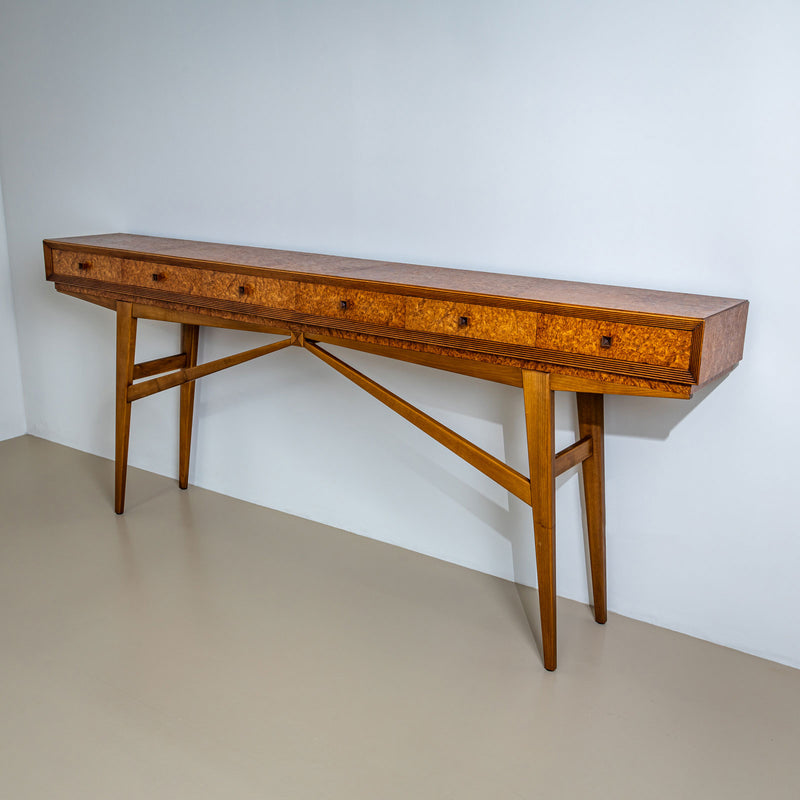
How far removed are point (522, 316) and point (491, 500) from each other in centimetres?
94

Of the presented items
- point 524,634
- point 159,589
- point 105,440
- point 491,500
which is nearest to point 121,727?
point 159,589

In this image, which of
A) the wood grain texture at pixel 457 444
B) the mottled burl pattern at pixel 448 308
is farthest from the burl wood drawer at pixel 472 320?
the wood grain texture at pixel 457 444

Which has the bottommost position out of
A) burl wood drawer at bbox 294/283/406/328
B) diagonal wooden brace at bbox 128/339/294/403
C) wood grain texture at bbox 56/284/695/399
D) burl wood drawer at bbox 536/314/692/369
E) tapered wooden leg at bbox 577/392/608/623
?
tapered wooden leg at bbox 577/392/608/623

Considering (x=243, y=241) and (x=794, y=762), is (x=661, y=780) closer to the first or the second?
(x=794, y=762)

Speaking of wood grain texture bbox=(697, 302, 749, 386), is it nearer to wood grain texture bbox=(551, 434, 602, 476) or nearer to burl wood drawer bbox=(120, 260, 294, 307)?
wood grain texture bbox=(551, 434, 602, 476)

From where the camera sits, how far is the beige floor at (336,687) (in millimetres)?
1979

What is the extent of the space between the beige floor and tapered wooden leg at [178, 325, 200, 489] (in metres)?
0.49

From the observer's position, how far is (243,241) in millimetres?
3301

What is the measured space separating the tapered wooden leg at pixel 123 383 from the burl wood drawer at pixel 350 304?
35.0 inches

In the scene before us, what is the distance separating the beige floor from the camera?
6.49ft

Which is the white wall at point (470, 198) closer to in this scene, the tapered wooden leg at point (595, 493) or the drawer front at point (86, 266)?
the tapered wooden leg at point (595, 493)

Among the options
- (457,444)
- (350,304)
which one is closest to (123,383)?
(350,304)

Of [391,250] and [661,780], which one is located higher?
[391,250]

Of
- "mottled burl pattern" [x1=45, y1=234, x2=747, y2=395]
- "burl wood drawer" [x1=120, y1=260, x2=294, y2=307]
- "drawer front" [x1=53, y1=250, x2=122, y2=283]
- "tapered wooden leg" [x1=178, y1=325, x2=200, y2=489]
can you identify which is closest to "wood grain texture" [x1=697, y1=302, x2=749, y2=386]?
"mottled burl pattern" [x1=45, y1=234, x2=747, y2=395]
